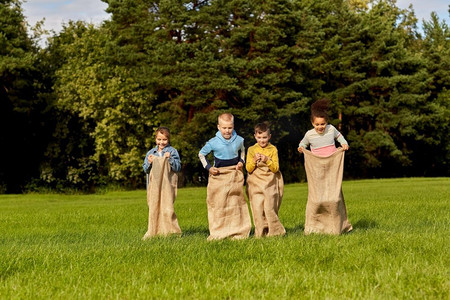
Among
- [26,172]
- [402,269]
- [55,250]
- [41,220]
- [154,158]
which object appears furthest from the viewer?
[26,172]

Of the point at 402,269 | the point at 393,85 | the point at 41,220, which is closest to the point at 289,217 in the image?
the point at 41,220

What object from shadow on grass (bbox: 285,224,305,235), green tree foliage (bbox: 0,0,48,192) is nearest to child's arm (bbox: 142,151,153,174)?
shadow on grass (bbox: 285,224,305,235)

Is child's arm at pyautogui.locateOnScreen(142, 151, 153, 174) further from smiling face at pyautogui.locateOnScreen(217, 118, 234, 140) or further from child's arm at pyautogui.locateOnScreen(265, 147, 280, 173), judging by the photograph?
child's arm at pyautogui.locateOnScreen(265, 147, 280, 173)

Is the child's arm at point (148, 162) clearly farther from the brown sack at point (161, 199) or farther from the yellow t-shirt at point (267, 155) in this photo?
the yellow t-shirt at point (267, 155)

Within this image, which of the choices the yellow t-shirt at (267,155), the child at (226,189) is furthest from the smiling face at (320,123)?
the child at (226,189)

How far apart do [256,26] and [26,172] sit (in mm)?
19144

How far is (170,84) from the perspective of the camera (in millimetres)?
39875

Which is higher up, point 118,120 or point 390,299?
point 118,120

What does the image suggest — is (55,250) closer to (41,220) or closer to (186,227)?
(186,227)

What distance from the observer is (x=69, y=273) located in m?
6.95

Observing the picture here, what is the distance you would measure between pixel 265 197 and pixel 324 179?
0.98 metres

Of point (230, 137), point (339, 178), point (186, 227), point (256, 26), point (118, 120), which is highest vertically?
point (256, 26)

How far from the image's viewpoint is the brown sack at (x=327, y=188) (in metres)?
9.95

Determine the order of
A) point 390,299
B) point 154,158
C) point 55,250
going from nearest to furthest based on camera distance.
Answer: point 390,299 < point 55,250 < point 154,158
